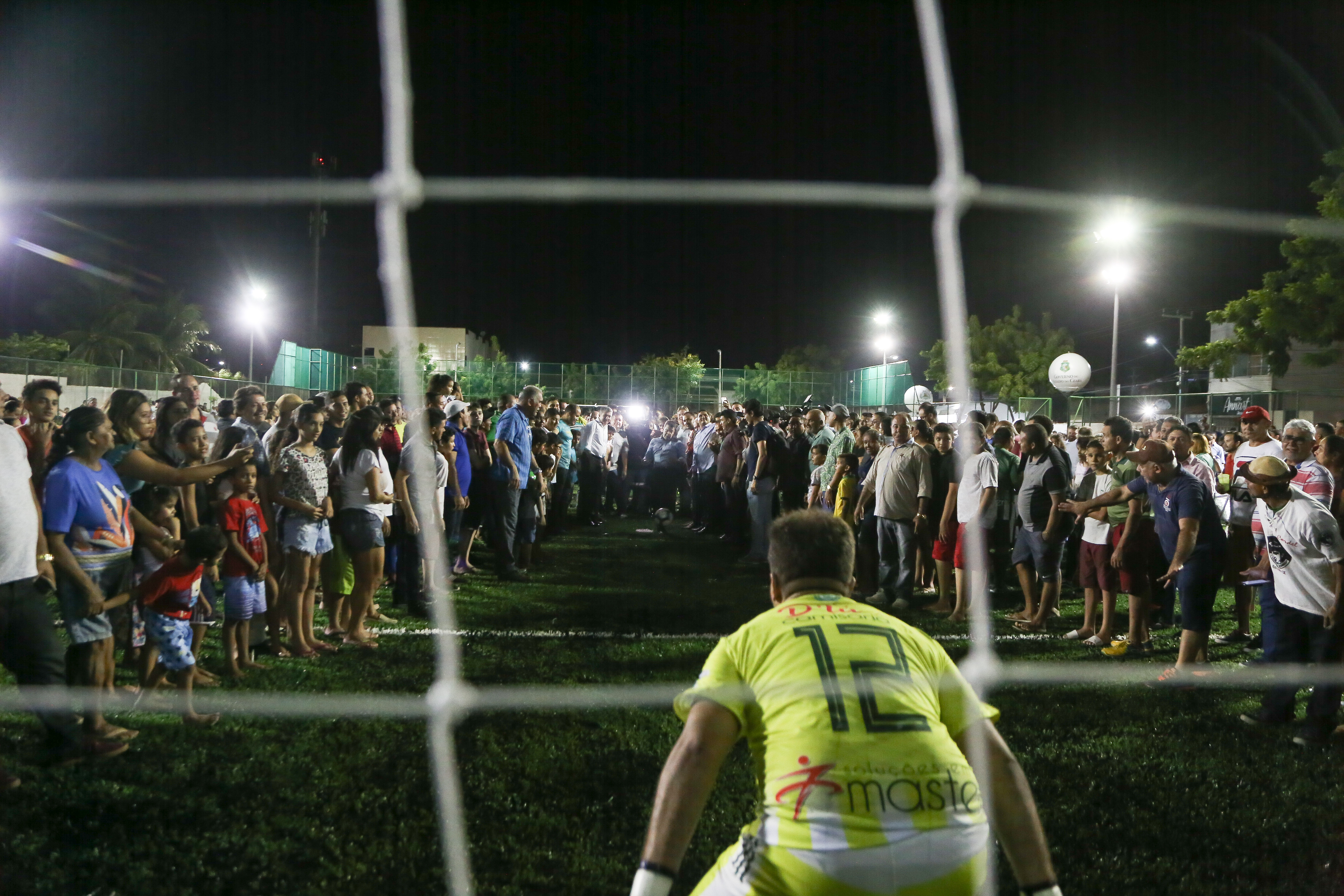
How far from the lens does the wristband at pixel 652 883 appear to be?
4.87 feet

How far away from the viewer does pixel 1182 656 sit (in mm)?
4559

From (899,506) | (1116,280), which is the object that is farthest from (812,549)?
(1116,280)

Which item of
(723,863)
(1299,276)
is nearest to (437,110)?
(723,863)

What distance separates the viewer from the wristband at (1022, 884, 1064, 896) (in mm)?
1551

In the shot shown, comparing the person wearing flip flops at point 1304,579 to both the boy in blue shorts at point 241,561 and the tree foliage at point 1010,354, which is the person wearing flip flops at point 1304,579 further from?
the tree foliage at point 1010,354

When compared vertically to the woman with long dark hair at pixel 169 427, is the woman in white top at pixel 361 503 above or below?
below

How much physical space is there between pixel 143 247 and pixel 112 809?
1832 mm

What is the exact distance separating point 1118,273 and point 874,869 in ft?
35.3

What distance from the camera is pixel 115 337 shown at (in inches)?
943

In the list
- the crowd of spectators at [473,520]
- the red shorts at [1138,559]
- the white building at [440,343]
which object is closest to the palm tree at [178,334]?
the white building at [440,343]

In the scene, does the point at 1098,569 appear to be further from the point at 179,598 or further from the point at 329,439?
the point at 179,598

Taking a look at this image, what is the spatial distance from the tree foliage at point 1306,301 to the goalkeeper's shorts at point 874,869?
2.35 metres

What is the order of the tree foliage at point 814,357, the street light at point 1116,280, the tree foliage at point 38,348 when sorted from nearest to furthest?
the street light at point 1116,280 < the tree foliage at point 38,348 < the tree foliage at point 814,357

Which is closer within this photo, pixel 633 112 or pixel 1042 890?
pixel 1042 890
